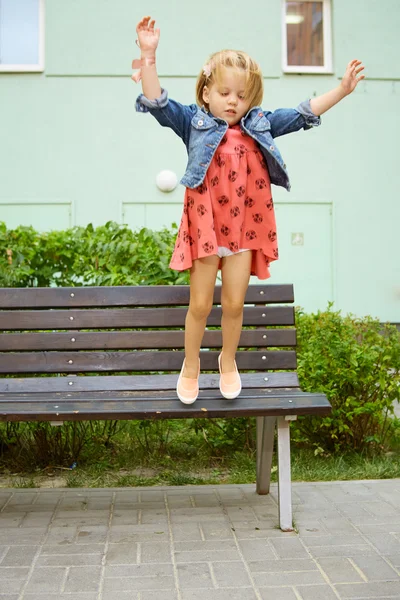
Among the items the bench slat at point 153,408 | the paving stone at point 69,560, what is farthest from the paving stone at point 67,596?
the bench slat at point 153,408

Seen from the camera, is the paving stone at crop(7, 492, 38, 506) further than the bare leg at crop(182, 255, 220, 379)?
Yes

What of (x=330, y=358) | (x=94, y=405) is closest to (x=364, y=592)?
(x=94, y=405)

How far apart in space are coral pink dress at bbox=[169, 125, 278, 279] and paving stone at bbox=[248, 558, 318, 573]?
1229 millimetres

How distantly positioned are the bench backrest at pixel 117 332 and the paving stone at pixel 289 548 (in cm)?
87

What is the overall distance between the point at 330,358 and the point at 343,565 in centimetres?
166

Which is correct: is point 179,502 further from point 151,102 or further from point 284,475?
point 151,102

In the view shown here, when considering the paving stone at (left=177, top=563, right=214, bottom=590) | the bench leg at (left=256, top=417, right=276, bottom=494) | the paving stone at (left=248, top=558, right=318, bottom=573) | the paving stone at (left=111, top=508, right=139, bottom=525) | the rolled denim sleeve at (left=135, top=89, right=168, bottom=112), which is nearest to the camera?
the paving stone at (left=177, top=563, right=214, bottom=590)

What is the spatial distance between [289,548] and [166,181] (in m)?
8.18

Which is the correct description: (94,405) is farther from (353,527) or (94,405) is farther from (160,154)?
(160,154)

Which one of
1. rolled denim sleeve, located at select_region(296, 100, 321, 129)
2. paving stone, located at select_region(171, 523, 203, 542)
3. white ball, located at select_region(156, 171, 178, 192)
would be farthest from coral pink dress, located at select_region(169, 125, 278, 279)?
white ball, located at select_region(156, 171, 178, 192)

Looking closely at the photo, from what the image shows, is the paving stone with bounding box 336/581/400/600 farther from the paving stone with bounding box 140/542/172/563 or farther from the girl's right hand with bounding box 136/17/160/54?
the girl's right hand with bounding box 136/17/160/54

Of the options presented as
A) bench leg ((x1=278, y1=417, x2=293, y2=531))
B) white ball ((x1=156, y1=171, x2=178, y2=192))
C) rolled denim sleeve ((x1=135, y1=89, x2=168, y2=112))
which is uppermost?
white ball ((x1=156, y1=171, x2=178, y2=192))

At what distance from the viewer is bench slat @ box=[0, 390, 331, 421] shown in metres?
3.03

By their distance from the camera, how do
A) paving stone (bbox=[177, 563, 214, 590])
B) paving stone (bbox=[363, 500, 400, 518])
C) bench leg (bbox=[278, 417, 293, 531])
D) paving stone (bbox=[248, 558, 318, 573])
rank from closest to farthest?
paving stone (bbox=[177, 563, 214, 590]) → paving stone (bbox=[248, 558, 318, 573]) → bench leg (bbox=[278, 417, 293, 531]) → paving stone (bbox=[363, 500, 400, 518])
